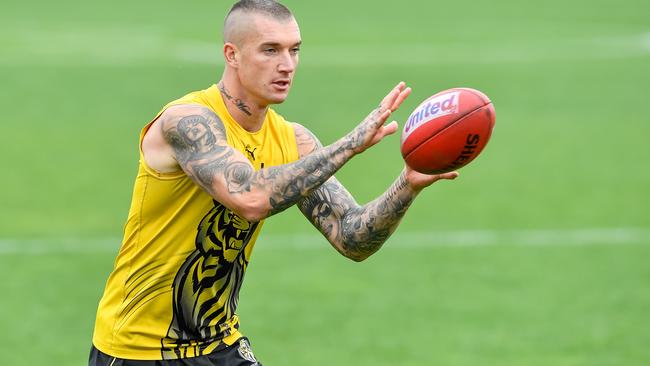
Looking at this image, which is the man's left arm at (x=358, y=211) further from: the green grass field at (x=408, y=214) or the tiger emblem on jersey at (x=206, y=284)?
the green grass field at (x=408, y=214)

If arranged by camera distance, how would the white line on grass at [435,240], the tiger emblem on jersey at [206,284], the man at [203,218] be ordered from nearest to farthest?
the man at [203,218] → the tiger emblem on jersey at [206,284] → the white line on grass at [435,240]

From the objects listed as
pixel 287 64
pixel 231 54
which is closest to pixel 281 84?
pixel 287 64

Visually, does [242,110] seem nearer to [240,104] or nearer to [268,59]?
[240,104]

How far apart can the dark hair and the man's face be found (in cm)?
4

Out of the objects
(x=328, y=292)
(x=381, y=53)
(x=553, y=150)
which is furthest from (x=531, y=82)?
(x=328, y=292)

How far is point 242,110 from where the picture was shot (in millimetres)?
7145

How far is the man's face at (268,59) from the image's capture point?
275 inches

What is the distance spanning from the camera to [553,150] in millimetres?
20375

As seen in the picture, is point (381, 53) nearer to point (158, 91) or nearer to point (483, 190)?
point (158, 91)

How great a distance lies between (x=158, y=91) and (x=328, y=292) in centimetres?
1286

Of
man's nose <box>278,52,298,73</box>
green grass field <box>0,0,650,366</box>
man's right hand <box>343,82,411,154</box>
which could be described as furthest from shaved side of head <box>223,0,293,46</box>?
green grass field <box>0,0,650,366</box>

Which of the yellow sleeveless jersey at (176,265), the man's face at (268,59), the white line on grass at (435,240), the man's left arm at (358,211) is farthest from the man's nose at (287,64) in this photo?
the white line on grass at (435,240)

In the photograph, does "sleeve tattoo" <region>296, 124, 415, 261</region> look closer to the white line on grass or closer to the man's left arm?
the man's left arm

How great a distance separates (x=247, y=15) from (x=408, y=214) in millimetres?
9419
